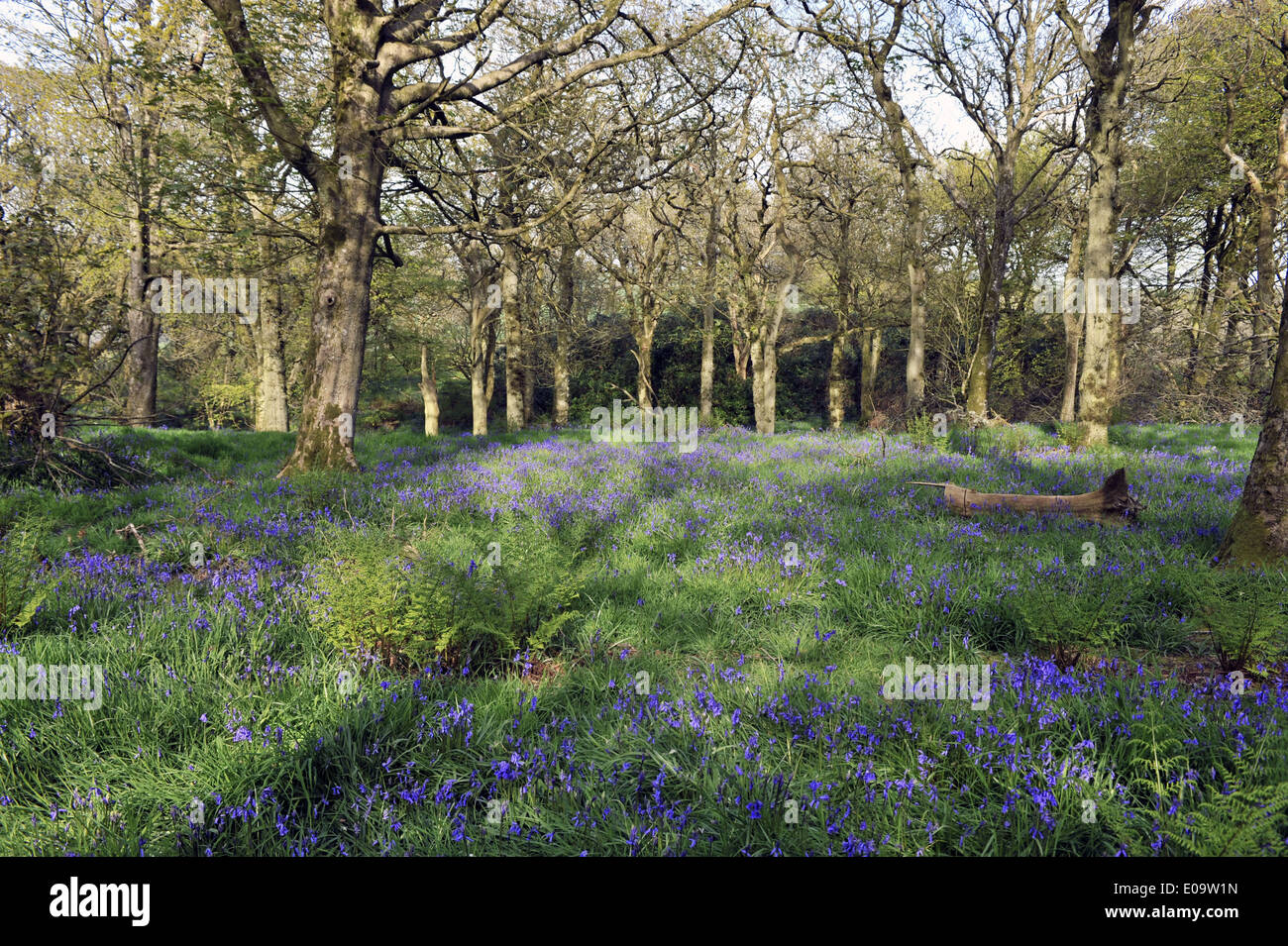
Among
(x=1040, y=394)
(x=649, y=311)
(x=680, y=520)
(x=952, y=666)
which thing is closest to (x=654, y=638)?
(x=952, y=666)

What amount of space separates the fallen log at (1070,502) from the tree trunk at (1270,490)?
151 cm

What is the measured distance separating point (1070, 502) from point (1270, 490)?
2158 millimetres

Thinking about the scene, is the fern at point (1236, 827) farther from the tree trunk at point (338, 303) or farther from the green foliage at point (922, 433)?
the green foliage at point (922, 433)

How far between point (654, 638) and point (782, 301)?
55.7 ft

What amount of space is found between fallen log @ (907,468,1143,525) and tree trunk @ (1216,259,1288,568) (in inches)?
59.5

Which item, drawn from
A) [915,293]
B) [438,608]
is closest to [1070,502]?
Result: [438,608]

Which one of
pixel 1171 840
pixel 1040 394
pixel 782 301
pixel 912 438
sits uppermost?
pixel 782 301

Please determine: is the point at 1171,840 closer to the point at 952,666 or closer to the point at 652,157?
the point at 952,666

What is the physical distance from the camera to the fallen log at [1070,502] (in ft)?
21.6

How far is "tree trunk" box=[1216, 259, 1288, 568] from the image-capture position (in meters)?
4.65

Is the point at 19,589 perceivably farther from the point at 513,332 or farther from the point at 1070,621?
the point at 513,332

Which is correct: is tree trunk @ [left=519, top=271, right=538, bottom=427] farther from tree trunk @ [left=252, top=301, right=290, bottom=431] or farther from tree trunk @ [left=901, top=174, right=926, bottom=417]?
tree trunk @ [left=901, top=174, right=926, bottom=417]

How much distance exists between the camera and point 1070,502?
687cm

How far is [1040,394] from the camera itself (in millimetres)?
31422
